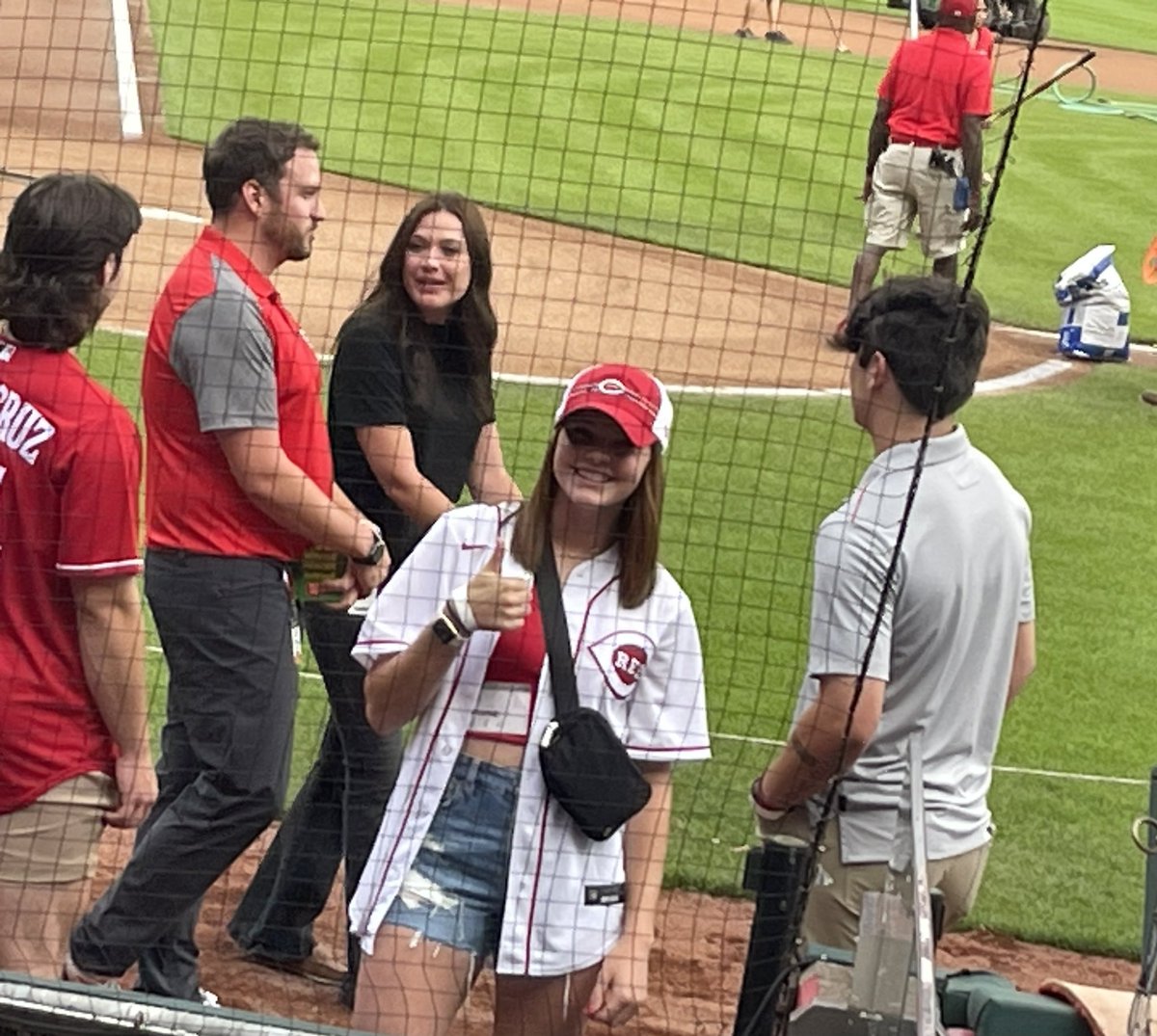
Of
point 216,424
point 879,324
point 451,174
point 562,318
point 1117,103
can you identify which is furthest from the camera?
point 1117,103

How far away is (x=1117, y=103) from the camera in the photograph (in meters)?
25.5

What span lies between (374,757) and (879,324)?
5.80 feet

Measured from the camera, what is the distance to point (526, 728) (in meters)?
3.90

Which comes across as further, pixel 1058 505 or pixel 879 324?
pixel 1058 505

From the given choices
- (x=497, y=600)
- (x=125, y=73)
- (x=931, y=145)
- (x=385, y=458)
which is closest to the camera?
(x=497, y=600)

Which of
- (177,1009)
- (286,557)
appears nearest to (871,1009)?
(177,1009)

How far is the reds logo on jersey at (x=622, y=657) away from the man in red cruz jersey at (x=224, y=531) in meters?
1.08

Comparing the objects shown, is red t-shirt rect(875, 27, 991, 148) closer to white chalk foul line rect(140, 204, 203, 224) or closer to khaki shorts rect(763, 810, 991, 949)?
white chalk foul line rect(140, 204, 203, 224)

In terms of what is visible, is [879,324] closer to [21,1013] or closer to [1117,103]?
[21,1013]

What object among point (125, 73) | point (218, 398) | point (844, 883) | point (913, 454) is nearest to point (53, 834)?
point (218, 398)

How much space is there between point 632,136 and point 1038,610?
10196 millimetres

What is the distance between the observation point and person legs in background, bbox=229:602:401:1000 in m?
5.13

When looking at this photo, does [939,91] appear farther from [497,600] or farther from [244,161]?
[497,600]

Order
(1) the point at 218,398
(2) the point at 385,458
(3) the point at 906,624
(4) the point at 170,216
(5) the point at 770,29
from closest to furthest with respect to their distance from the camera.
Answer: (3) the point at 906,624, (1) the point at 218,398, (2) the point at 385,458, (4) the point at 170,216, (5) the point at 770,29
